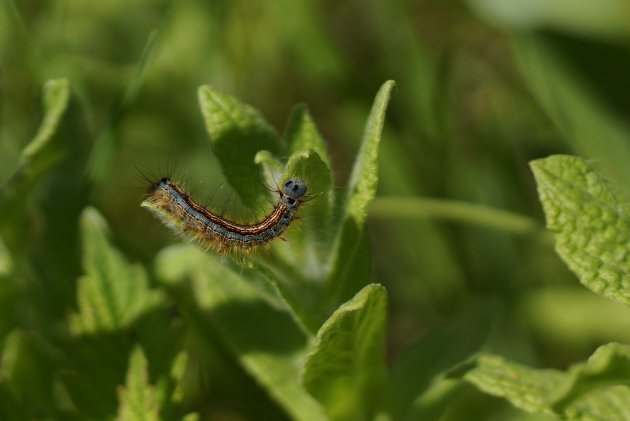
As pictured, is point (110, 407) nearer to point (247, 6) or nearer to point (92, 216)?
point (92, 216)

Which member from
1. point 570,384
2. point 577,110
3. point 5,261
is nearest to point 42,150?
point 5,261

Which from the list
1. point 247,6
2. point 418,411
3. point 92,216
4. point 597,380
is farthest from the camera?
point 247,6

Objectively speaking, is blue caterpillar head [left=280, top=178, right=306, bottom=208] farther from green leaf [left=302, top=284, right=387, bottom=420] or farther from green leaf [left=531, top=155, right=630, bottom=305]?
green leaf [left=531, top=155, right=630, bottom=305]

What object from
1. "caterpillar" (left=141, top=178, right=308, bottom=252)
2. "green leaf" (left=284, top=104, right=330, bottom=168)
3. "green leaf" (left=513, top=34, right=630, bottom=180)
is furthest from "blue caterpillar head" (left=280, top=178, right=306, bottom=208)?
"green leaf" (left=513, top=34, right=630, bottom=180)

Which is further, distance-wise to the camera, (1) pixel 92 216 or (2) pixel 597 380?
(1) pixel 92 216

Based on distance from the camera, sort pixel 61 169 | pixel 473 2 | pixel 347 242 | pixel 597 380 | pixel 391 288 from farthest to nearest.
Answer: pixel 391 288 < pixel 473 2 < pixel 61 169 < pixel 347 242 < pixel 597 380

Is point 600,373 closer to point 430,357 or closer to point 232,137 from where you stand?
point 430,357

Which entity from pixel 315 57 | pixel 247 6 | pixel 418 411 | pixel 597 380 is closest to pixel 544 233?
pixel 418 411
